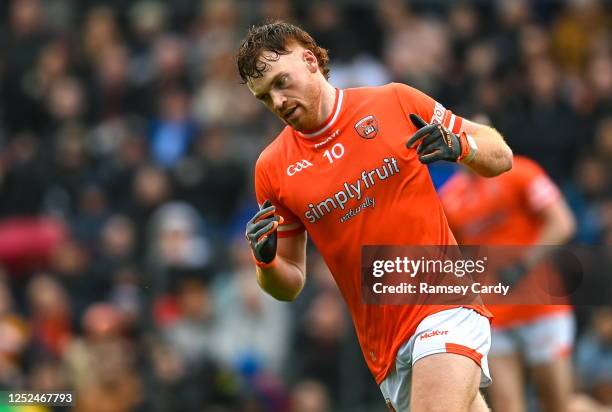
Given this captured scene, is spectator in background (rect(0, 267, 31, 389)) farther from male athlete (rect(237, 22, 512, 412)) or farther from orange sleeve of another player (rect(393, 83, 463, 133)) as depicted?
orange sleeve of another player (rect(393, 83, 463, 133))

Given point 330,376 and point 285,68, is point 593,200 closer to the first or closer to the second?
point 330,376

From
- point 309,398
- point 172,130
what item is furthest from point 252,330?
point 172,130

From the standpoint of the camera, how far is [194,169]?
43.1 ft

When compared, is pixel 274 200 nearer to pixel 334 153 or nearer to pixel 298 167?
pixel 298 167

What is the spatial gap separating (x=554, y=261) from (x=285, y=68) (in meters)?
3.90

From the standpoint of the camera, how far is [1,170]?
44.4 ft

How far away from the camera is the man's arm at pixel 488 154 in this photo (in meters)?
6.27

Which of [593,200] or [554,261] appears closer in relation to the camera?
[554,261]

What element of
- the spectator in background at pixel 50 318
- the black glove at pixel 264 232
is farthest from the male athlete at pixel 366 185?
the spectator in background at pixel 50 318

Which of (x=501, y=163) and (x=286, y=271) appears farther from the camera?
(x=286, y=271)

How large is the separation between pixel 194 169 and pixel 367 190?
6999 mm

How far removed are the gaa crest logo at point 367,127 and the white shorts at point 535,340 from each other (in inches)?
126

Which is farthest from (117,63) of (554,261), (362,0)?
(554,261)

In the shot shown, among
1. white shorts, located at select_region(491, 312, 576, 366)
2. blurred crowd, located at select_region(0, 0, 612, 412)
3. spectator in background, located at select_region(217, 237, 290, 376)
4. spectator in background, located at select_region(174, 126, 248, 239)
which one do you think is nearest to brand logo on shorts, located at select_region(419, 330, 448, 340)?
white shorts, located at select_region(491, 312, 576, 366)
